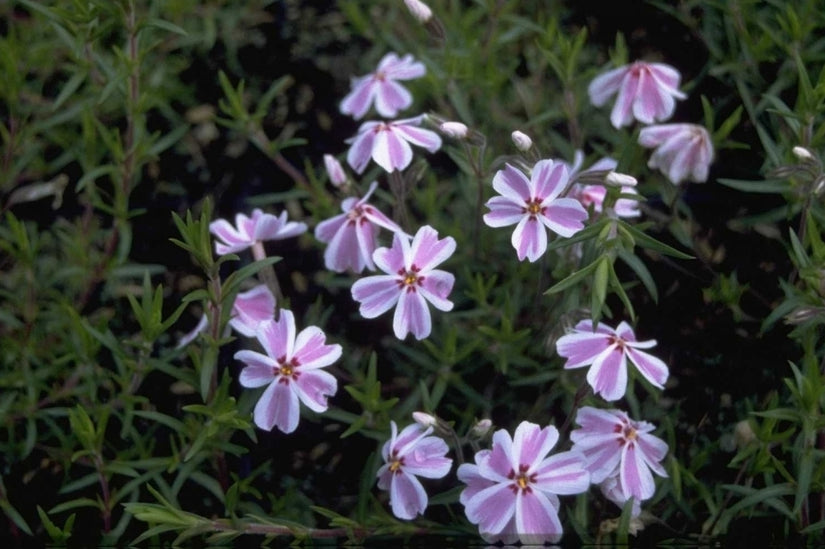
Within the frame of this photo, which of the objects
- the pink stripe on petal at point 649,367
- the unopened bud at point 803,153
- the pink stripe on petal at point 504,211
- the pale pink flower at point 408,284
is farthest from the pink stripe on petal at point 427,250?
the unopened bud at point 803,153

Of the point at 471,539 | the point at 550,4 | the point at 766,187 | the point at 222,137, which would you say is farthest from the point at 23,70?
the point at 766,187

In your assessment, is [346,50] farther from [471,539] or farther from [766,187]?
[471,539]

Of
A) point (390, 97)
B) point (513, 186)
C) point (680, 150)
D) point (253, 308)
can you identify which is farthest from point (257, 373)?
point (680, 150)

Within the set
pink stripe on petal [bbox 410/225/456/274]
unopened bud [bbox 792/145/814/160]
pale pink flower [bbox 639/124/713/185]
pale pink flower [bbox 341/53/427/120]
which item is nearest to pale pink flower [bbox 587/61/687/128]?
pale pink flower [bbox 639/124/713/185]

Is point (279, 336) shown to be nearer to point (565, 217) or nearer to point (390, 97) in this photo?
point (565, 217)

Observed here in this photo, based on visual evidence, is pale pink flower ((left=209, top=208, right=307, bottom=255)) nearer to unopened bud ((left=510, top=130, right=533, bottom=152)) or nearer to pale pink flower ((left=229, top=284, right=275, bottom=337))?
pale pink flower ((left=229, top=284, right=275, bottom=337))

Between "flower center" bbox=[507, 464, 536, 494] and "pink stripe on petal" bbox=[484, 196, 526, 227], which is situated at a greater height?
"pink stripe on petal" bbox=[484, 196, 526, 227]
